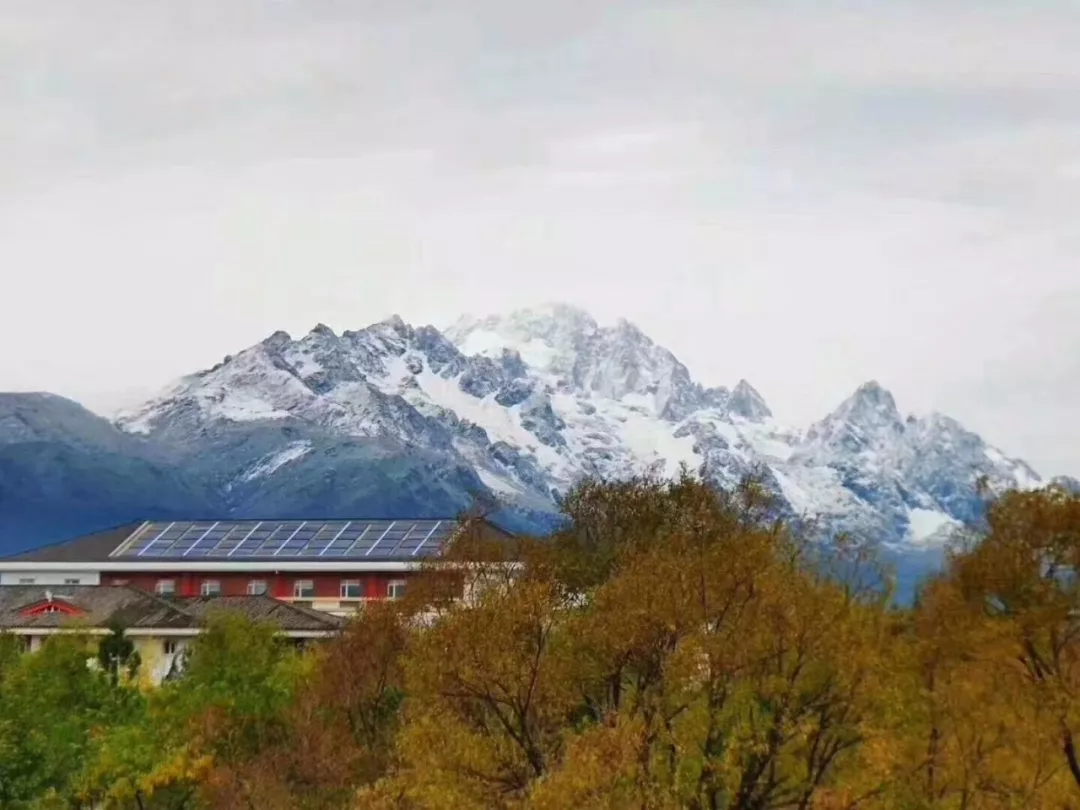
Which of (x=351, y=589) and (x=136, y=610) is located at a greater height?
(x=351, y=589)

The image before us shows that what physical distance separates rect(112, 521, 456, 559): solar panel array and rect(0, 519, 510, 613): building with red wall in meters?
0.06

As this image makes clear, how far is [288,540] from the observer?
294 ft

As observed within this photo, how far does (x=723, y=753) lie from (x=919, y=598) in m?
18.2

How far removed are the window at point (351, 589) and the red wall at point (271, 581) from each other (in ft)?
0.57

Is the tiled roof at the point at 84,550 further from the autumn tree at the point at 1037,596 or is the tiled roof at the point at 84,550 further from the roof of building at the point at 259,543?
the autumn tree at the point at 1037,596

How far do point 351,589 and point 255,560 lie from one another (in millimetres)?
6453

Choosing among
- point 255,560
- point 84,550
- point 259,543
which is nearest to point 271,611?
point 255,560

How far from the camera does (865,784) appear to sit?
30.7 meters

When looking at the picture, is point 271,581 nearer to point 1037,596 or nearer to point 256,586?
point 256,586

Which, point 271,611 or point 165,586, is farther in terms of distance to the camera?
point 165,586

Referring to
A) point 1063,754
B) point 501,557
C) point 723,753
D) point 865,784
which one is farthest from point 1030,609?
point 501,557

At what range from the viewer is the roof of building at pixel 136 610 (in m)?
71.4

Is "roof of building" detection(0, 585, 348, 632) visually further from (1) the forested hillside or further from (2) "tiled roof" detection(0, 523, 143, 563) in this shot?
(1) the forested hillside

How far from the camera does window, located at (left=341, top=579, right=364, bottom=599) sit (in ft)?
276
